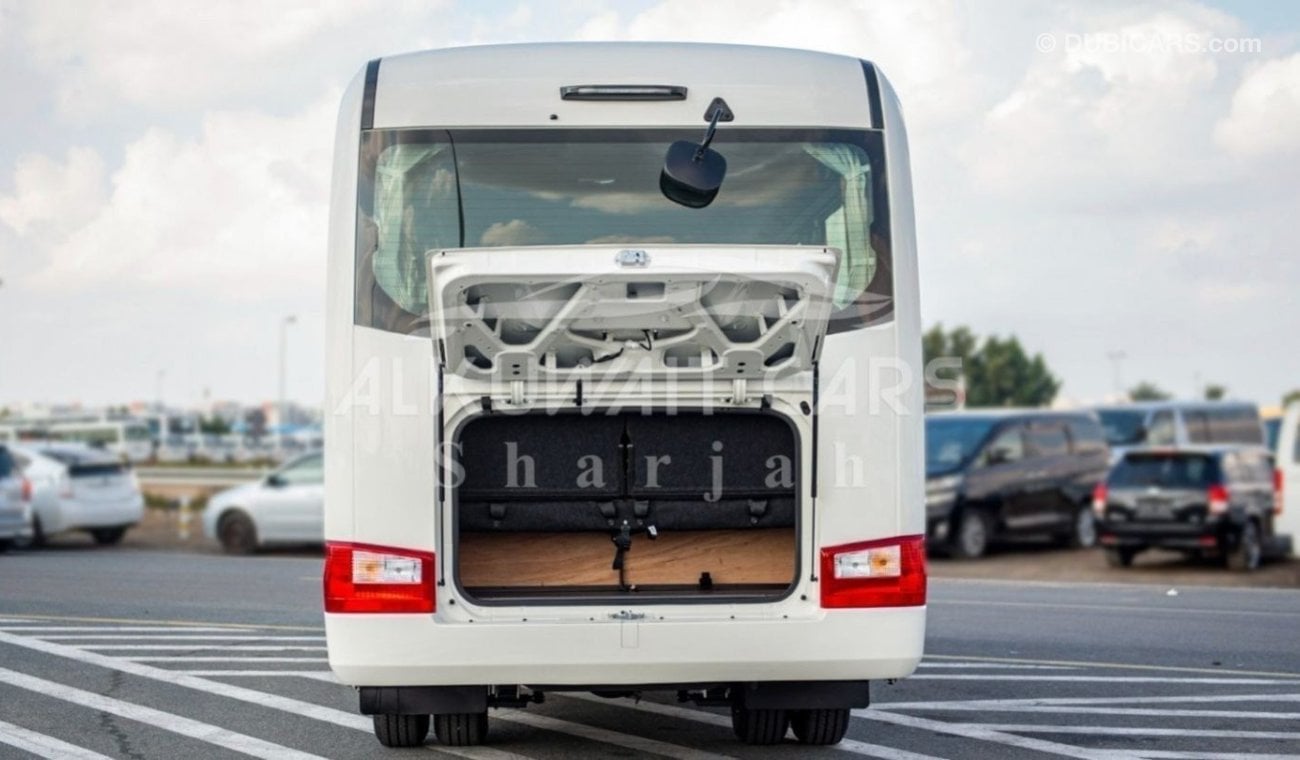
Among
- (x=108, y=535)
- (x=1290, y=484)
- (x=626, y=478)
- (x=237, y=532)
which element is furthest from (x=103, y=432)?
(x=626, y=478)

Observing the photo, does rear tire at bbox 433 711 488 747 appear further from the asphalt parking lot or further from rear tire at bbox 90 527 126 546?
rear tire at bbox 90 527 126 546

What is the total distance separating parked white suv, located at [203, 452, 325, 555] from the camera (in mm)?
24391

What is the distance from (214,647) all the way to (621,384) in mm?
5833

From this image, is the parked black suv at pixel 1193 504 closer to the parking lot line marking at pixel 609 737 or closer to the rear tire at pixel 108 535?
the rear tire at pixel 108 535

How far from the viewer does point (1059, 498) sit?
25844 mm

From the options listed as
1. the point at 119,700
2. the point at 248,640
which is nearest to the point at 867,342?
the point at 119,700

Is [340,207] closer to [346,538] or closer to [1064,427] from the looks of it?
[346,538]

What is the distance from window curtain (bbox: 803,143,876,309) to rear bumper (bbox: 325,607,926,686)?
1.42m

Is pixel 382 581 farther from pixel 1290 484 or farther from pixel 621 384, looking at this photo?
pixel 1290 484

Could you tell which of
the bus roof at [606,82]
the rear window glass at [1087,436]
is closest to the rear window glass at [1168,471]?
the rear window glass at [1087,436]

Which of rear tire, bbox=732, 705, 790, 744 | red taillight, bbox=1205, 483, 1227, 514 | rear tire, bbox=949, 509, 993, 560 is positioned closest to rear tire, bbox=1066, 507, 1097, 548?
rear tire, bbox=949, 509, 993, 560

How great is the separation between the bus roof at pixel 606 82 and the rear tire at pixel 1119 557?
1690cm

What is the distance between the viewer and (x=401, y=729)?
781cm

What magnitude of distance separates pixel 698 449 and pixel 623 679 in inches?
40.3
